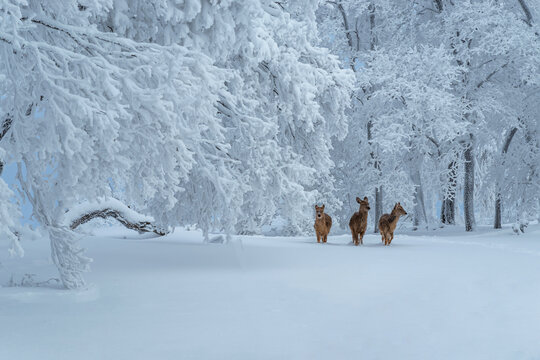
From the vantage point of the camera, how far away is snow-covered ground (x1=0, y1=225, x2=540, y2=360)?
526cm

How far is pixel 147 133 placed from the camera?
6.85m

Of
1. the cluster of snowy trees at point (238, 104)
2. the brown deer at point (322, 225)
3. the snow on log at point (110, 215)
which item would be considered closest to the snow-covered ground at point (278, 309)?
the cluster of snowy trees at point (238, 104)

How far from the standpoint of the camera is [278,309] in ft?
21.6

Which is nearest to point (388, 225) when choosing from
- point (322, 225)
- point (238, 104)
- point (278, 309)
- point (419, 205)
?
point (322, 225)

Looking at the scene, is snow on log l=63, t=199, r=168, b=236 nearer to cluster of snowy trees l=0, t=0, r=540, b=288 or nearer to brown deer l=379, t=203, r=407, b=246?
cluster of snowy trees l=0, t=0, r=540, b=288

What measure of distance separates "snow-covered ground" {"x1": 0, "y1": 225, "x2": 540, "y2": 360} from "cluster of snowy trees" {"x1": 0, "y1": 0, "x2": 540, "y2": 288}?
0.92 meters

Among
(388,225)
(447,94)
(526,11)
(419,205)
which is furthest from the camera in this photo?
(419,205)

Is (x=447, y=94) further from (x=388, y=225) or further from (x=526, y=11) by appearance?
(x=388, y=225)

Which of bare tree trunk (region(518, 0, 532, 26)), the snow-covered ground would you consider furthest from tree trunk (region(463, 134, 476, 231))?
the snow-covered ground

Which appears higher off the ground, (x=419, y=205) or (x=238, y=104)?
(x=238, y=104)

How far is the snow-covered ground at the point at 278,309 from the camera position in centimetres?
526

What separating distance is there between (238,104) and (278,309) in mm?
5399

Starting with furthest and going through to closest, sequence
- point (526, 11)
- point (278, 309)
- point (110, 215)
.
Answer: point (526, 11) → point (110, 215) → point (278, 309)

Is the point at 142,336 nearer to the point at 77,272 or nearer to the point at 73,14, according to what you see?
the point at 77,272
